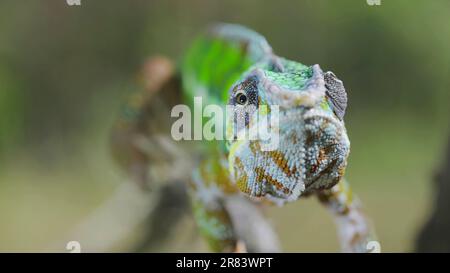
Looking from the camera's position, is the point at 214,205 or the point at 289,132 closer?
the point at 289,132

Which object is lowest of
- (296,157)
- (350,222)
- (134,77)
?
(350,222)

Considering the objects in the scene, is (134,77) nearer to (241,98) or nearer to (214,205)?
(214,205)

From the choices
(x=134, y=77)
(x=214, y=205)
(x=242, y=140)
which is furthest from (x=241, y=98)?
(x=134, y=77)

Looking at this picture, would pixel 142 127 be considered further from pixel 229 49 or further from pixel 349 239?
pixel 349 239

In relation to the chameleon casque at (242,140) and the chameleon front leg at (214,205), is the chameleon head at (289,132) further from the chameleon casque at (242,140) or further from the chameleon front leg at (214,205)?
the chameleon front leg at (214,205)
